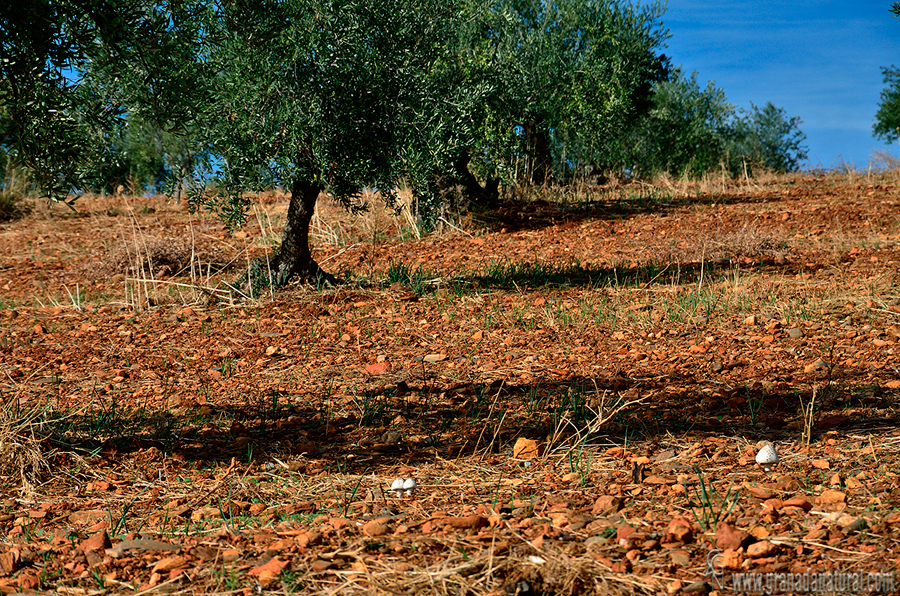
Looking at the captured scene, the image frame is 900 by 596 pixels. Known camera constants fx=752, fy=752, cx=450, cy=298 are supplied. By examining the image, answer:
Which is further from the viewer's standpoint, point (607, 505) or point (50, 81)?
point (50, 81)

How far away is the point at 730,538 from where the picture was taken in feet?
8.94

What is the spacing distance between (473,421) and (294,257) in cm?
489

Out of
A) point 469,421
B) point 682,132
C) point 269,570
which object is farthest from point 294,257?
point 682,132

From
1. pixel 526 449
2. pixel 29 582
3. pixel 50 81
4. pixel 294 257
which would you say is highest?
pixel 50 81

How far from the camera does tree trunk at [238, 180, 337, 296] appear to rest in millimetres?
8969

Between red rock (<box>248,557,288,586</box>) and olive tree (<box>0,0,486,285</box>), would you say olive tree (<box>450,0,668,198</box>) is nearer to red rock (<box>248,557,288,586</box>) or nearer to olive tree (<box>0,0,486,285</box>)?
olive tree (<box>0,0,486,285</box>)

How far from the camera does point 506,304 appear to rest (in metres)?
8.20

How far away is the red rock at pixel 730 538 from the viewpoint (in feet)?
8.88

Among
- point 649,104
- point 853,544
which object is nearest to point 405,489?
point 853,544

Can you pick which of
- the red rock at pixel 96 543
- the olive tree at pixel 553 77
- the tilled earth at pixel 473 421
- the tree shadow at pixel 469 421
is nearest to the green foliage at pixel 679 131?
the olive tree at pixel 553 77

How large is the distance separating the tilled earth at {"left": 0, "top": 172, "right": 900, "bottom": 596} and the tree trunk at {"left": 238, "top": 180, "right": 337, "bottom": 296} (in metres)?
0.28

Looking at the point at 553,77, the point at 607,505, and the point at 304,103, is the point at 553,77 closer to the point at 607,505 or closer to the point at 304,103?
the point at 304,103

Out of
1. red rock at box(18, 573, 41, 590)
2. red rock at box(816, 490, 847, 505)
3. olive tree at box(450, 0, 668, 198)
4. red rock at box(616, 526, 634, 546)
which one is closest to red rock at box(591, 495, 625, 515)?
red rock at box(616, 526, 634, 546)

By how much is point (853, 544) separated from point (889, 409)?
86.5 inches
